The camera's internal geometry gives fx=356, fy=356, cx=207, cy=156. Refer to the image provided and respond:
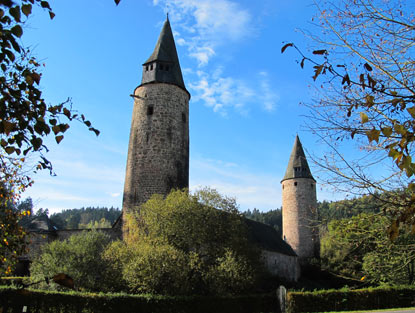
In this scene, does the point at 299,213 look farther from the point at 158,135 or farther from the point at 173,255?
the point at 173,255

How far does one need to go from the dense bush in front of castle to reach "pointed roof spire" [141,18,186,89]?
27.7 feet

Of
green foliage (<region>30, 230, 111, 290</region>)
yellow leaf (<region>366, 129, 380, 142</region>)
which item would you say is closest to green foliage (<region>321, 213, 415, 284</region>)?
yellow leaf (<region>366, 129, 380, 142</region>)

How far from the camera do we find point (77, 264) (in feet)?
56.6

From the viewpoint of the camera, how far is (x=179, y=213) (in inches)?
694

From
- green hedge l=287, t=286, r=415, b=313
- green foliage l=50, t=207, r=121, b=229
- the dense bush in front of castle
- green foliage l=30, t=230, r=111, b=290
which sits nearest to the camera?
the dense bush in front of castle

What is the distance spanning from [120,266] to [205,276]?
4.09 metres

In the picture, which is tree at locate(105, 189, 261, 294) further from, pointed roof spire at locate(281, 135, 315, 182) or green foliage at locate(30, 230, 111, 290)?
pointed roof spire at locate(281, 135, 315, 182)

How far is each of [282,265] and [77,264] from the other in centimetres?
1907

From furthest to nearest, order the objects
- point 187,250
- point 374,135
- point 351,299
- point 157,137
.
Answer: point 157,137
point 351,299
point 187,250
point 374,135

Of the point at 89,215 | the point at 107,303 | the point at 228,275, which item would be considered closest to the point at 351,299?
the point at 228,275

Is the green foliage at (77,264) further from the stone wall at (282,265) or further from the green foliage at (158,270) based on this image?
the stone wall at (282,265)

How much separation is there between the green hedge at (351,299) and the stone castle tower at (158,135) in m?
9.50

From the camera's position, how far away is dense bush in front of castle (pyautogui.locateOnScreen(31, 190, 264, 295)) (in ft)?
52.0

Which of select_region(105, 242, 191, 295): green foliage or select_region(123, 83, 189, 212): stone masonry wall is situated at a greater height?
select_region(123, 83, 189, 212): stone masonry wall
